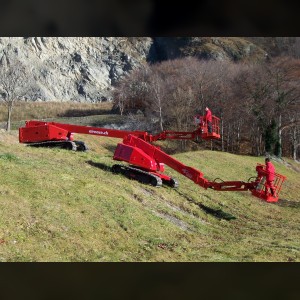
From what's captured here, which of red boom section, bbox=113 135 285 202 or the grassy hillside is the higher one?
red boom section, bbox=113 135 285 202

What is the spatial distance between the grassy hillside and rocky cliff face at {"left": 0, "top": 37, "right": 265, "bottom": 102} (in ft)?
249

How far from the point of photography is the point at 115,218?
13.0 m

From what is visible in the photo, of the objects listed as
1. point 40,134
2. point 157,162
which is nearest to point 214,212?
point 157,162

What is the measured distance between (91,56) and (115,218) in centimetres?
9751

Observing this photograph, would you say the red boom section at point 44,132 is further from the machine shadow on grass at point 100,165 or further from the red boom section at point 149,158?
the red boom section at point 149,158

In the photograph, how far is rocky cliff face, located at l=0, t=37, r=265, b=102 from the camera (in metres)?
93.5

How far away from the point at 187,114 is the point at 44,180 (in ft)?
125

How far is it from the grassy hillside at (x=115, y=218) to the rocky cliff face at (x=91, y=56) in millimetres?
76021

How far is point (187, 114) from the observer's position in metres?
50.8

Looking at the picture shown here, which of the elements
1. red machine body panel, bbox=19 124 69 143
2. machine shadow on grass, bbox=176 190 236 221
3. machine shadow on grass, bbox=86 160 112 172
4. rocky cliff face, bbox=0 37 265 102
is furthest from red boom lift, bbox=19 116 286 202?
rocky cliff face, bbox=0 37 265 102

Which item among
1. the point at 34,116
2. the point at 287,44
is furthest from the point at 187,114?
the point at 287,44

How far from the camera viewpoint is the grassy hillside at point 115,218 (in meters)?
10.7

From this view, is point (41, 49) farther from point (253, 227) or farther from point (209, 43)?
point (253, 227)

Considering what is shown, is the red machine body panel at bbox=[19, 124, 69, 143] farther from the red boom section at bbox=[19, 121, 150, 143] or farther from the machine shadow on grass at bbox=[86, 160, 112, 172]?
the machine shadow on grass at bbox=[86, 160, 112, 172]
